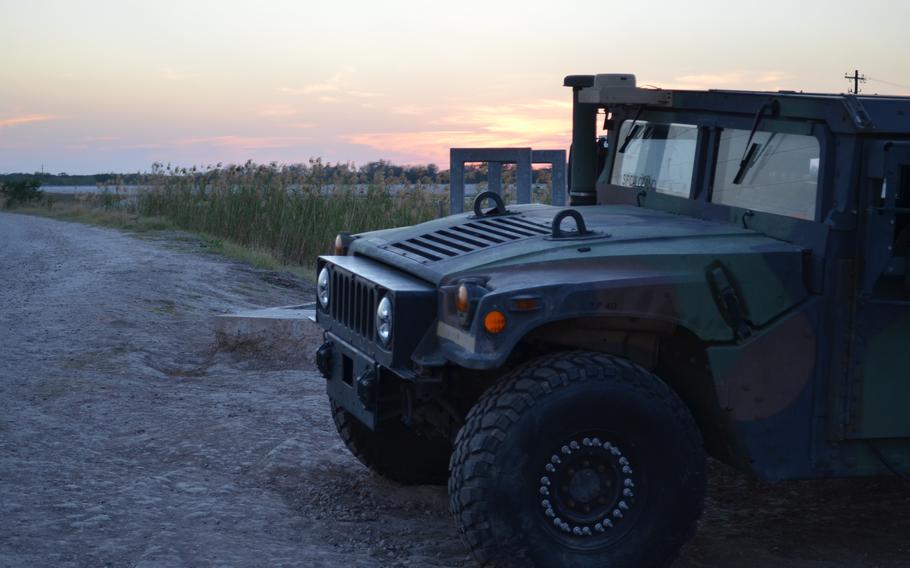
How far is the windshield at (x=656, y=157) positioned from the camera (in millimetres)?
5352

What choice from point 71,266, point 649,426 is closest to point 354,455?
point 649,426

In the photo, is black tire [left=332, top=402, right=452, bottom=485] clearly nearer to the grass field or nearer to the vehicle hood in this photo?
the vehicle hood

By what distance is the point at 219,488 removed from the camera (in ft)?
17.7

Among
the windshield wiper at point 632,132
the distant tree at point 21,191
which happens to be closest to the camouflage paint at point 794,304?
the windshield wiper at point 632,132

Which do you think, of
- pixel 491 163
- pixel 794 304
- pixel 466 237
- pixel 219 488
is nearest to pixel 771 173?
pixel 794 304

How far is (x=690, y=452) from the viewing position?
13.7ft

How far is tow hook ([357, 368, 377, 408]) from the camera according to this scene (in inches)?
181

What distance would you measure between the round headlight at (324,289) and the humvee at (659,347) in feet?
1.33

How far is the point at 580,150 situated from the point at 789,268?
2132mm

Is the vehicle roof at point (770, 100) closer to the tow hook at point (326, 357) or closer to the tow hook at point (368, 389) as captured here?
the tow hook at point (326, 357)

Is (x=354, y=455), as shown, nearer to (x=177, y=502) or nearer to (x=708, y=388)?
(x=177, y=502)

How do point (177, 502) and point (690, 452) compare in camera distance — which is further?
point (177, 502)

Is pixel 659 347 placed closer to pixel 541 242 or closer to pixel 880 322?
pixel 541 242

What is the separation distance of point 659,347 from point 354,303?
4.14 ft
